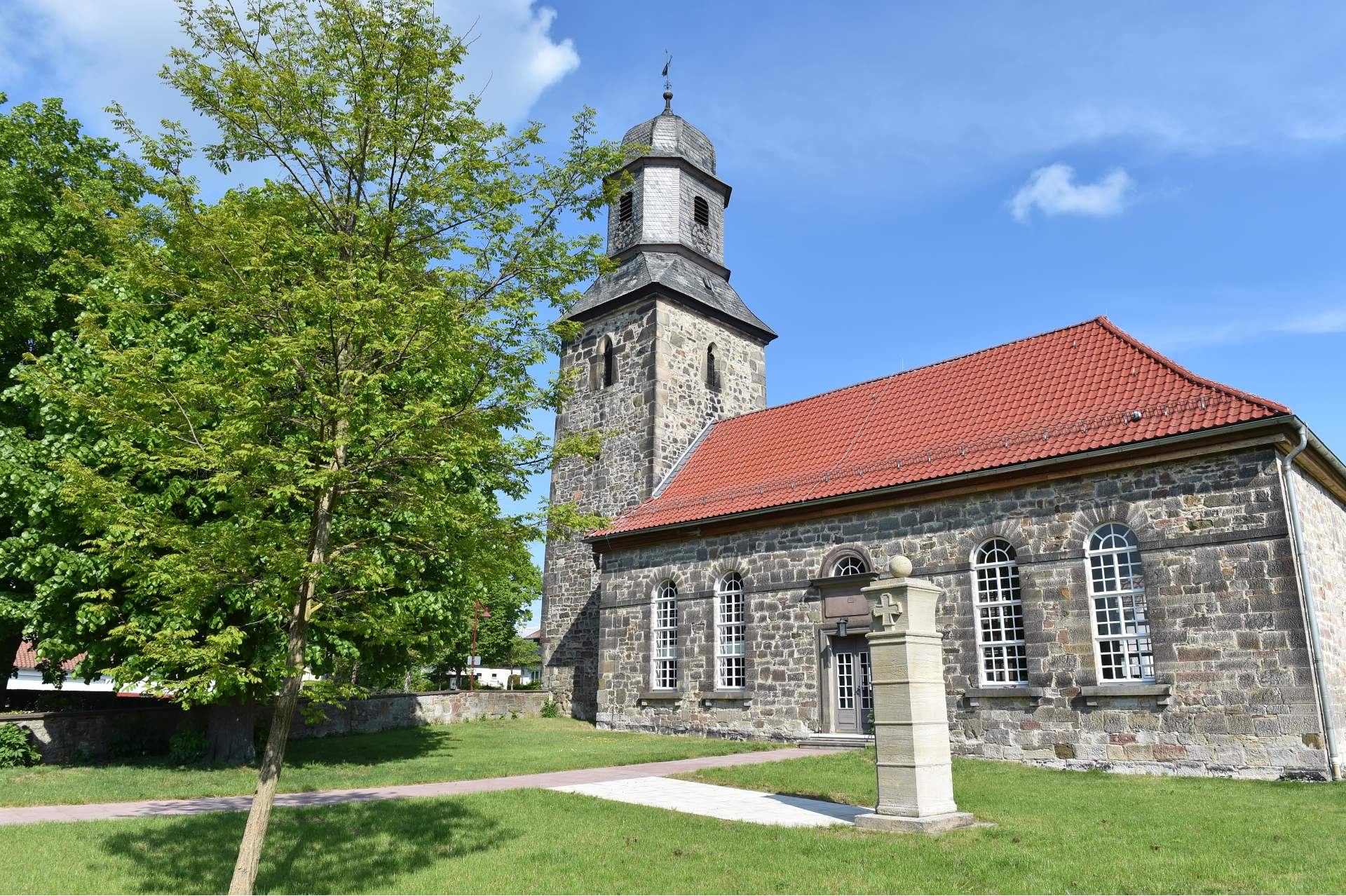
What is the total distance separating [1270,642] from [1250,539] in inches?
56.0

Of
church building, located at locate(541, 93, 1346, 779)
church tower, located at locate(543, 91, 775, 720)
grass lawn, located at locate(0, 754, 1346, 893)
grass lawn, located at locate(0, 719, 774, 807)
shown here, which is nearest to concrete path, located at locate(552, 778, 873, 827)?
grass lawn, located at locate(0, 754, 1346, 893)

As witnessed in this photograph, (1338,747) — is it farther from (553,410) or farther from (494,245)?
(494,245)

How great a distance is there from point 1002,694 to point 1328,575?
5.23m

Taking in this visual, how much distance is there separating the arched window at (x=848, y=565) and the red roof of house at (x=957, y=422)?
1253mm

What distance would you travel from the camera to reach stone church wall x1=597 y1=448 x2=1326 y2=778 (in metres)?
12.0

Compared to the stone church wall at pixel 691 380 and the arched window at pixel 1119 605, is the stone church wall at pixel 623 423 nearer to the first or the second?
the stone church wall at pixel 691 380

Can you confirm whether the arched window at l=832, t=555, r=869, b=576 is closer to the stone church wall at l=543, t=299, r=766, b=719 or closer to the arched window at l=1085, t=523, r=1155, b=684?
the arched window at l=1085, t=523, r=1155, b=684

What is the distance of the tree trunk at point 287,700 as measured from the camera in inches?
220

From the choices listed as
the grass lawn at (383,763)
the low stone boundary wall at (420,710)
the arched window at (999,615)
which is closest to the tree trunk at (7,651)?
the grass lawn at (383,763)

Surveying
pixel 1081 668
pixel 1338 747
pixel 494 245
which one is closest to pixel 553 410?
pixel 494 245

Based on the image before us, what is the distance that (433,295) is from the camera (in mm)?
6004

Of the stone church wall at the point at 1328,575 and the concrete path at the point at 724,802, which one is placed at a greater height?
the stone church wall at the point at 1328,575

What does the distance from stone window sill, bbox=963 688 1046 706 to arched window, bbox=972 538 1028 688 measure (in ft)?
0.54

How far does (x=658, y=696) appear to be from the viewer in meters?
19.6
